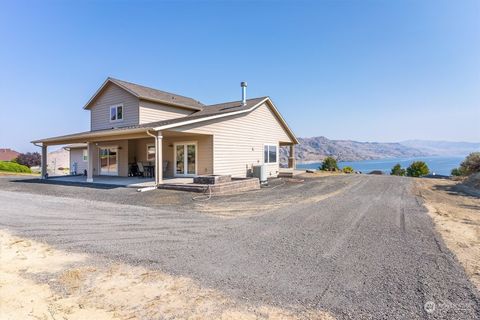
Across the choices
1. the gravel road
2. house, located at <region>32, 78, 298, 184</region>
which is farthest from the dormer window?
the gravel road

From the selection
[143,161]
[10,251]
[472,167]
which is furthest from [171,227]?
[472,167]

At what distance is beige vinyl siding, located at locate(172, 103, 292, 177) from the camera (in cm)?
1432

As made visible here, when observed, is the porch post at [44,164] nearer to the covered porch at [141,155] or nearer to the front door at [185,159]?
the covered porch at [141,155]

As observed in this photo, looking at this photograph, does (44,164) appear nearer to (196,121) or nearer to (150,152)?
(150,152)

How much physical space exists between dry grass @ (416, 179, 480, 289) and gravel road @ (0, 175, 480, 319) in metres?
0.20

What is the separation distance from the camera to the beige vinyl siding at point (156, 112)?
16.4 m

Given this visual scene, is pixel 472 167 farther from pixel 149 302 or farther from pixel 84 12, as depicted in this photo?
Result: pixel 84 12

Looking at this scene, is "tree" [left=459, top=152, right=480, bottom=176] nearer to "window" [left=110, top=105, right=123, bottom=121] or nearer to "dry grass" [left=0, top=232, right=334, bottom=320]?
"dry grass" [left=0, top=232, right=334, bottom=320]

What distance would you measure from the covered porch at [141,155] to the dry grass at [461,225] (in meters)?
10.2

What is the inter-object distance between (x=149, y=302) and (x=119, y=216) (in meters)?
4.69

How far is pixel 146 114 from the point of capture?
16.6 m

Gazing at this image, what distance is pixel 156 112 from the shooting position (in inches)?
682

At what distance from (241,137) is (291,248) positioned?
39.7 ft

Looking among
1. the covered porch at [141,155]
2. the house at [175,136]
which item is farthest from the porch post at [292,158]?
the covered porch at [141,155]
